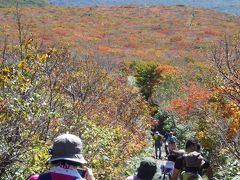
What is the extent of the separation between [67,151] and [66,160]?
70mm

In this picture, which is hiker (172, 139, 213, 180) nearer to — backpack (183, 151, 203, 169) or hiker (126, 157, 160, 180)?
backpack (183, 151, 203, 169)

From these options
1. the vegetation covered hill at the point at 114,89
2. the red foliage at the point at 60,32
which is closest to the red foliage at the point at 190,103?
the vegetation covered hill at the point at 114,89

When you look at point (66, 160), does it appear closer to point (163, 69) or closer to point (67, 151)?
point (67, 151)

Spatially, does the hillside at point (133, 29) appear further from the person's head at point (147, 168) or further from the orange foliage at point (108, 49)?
the person's head at point (147, 168)

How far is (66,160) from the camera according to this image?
11.8ft

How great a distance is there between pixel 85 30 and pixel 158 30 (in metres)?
10.9

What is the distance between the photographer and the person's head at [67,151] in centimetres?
359

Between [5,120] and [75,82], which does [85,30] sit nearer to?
[75,82]

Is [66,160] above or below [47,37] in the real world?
above

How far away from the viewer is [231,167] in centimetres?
1140

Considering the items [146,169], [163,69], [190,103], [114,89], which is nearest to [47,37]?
[163,69]

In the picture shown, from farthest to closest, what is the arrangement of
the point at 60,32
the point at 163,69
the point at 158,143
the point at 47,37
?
1. the point at 60,32
2. the point at 47,37
3. the point at 163,69
4. the point at 158,143

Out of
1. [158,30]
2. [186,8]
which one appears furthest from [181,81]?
[186,8]

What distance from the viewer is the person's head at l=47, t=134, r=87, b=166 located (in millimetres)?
3592
